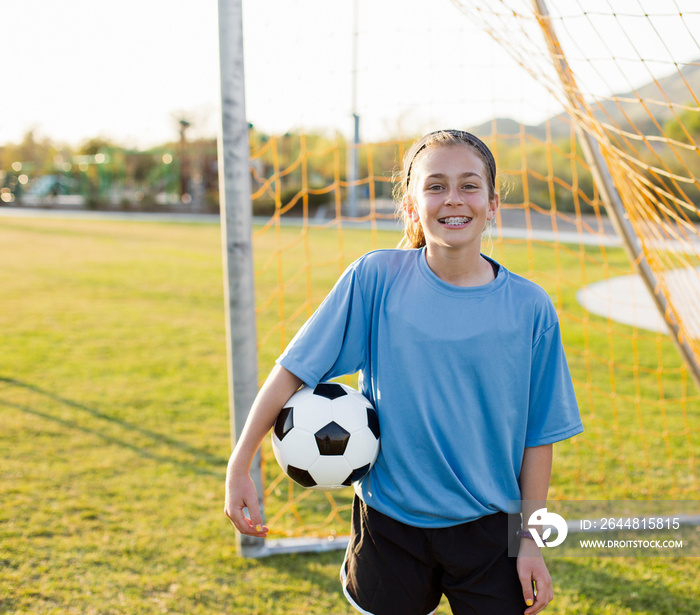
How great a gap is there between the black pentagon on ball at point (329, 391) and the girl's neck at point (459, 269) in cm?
38

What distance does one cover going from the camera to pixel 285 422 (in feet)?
5.29

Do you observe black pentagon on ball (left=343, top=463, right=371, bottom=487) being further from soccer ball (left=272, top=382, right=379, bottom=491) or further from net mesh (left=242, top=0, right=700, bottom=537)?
net mesh (left=242, top=0, right=700, bottom=537)

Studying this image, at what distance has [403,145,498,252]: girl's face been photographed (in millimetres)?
1495

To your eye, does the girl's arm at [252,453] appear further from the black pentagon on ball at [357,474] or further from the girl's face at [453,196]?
the girl's face at [453,196]

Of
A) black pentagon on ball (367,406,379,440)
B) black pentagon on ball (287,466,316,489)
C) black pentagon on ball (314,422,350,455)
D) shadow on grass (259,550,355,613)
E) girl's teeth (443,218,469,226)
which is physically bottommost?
shadow on grass (259,550,355,613)

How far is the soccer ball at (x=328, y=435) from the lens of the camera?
1569 mm

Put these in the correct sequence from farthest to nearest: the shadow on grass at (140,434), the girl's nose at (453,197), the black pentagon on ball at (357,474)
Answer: the shadow on grass at (140,434)
the black pentagon on ball at (357,474)
the girl's nose at (453,197)

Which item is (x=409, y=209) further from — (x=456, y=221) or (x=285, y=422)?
(x=285, y=422)

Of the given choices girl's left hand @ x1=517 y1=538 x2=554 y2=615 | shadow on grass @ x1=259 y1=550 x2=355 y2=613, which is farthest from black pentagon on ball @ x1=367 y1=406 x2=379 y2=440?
shadow on grass @ x1=259 y1=550 x2=355 y2=613

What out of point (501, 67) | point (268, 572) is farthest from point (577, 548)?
point (501, 67)

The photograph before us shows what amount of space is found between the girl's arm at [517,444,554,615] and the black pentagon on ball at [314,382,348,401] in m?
0.47

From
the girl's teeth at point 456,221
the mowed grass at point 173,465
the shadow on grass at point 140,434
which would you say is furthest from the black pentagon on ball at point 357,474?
the shadow on grass at point 140,434

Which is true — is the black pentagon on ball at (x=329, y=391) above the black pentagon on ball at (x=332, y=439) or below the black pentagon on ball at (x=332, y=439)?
above

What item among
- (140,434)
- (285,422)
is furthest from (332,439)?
(140,434)
